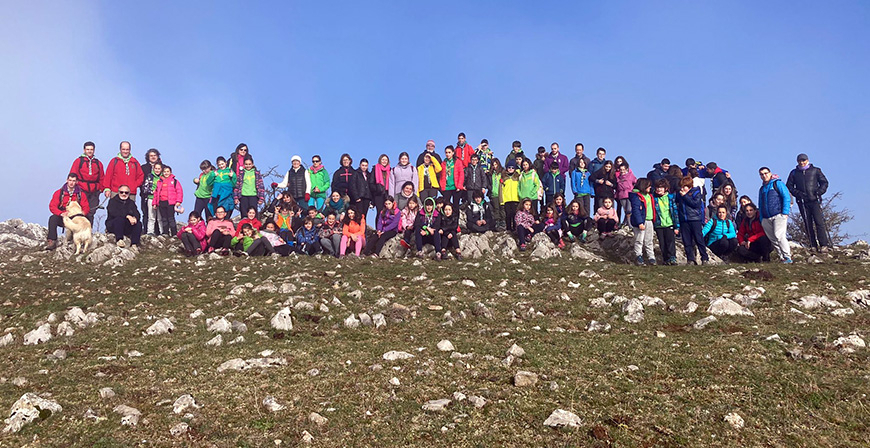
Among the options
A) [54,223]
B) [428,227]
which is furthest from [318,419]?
[54,223]

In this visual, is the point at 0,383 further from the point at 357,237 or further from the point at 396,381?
the point at 357,237

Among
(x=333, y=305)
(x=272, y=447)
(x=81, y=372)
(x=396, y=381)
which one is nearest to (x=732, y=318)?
(x=396, y=381)

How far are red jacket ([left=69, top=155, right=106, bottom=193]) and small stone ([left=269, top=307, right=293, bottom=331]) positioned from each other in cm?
1525

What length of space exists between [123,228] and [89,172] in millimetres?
2488

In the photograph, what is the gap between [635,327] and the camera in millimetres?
7809

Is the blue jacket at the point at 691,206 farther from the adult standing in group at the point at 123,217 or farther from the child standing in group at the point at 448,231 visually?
the adult standing in group at the point at 123,217

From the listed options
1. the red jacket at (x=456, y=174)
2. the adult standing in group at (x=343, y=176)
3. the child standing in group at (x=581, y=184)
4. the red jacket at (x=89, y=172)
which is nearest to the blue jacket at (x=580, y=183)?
the child standing in group at (x=581, y=184)

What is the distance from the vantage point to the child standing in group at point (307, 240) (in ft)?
58.9

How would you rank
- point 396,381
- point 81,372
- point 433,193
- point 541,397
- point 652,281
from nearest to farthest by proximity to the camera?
1. point 541,397
2. point 396,381
3. point 81,372
4. point 652,281
5. point 433,193

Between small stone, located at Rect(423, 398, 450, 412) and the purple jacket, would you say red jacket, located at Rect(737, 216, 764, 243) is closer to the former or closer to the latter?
Result: the purple jacket

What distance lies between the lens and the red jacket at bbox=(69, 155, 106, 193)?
745 inches

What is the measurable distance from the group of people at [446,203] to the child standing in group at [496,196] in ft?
0.19

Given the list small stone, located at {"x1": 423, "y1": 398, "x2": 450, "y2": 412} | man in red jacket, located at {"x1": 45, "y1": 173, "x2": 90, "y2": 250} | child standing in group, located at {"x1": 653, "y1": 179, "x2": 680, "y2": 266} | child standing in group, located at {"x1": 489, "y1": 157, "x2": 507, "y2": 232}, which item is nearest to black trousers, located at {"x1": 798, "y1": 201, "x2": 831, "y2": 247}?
child standing in group, located at {"x1": 653, "y1": 179, "x2": 680, "y2": 266}

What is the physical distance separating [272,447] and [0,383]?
3734mm
